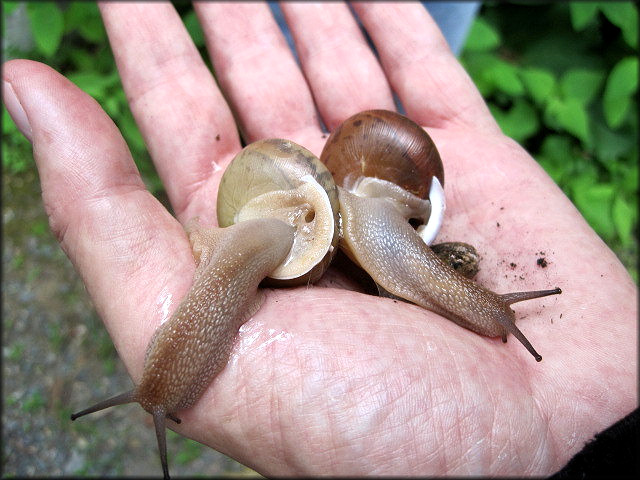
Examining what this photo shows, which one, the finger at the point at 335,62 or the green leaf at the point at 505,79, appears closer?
the finger at the point at 335,62

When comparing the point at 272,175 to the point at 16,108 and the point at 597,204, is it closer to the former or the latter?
the point at 16,108

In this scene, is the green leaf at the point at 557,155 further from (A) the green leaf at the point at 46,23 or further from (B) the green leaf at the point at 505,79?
(A) the green leaf at the point at 46,23

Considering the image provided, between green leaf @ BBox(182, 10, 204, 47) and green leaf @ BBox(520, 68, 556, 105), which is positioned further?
green leaf @ BBox(520, 68, 556, 105)

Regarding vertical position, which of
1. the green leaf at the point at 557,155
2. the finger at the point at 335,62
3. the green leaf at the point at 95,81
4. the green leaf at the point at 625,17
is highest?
the green leaf at the point at 625,17

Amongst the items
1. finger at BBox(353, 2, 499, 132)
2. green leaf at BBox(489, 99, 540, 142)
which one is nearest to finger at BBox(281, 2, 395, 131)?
finger at BBox(353, 2, 499, 132)

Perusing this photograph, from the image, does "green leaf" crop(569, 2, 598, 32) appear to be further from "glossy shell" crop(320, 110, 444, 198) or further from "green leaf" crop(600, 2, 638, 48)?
"glossy shell" crop(320, 110, 444, 198)

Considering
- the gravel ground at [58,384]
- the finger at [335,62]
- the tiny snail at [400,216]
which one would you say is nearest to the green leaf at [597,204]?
the finger at [335,62]

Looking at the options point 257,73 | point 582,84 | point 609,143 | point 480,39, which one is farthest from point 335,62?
point 609,143
